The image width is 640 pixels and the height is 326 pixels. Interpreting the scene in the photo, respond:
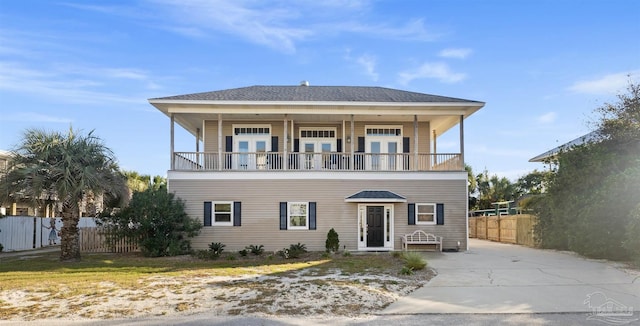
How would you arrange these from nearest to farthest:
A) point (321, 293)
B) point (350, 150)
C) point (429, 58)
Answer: point (321, 293)
point (429, 58)
point (350, 150)

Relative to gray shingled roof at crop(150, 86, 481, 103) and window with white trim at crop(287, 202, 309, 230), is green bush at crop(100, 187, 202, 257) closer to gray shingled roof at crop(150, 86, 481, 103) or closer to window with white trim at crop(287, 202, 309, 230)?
window with white trim at crop(287, 202, 309, 230)

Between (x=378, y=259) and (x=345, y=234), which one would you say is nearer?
(x=378, y=259)

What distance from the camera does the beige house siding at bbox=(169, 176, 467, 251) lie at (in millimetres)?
20922

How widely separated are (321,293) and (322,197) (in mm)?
10970

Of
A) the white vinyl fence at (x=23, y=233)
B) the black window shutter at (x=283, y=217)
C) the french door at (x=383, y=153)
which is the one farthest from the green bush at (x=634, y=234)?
the white vinyl fence at (x=23, y=233)

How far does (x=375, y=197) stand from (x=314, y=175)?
277cm

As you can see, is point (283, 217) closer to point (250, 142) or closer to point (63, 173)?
point (250, 142)

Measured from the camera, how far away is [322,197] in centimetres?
2123

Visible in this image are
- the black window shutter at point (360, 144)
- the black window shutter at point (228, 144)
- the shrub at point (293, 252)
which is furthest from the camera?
the black window shutter at point (360, 144)

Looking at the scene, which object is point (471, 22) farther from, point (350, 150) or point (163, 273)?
point (163, 273)

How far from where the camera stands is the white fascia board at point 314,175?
21000mm

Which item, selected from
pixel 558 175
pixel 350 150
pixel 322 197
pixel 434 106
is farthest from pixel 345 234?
pixel 558 175

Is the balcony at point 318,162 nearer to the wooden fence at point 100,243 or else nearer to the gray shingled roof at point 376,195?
the gray shingled roof at point 376,195

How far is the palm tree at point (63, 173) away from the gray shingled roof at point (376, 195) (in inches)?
371
